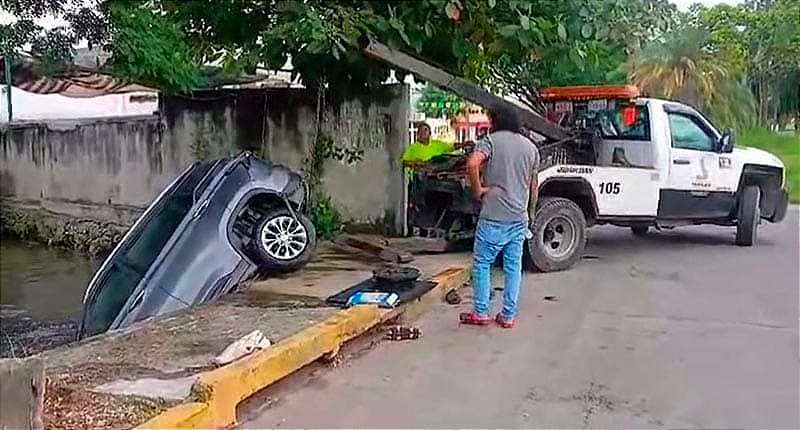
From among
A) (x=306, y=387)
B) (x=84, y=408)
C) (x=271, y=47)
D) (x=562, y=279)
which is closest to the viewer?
(x=84, y=408)

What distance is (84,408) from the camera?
5.14 m

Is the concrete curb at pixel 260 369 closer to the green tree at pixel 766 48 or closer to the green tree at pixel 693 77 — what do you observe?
the green tree at pixel 766 48

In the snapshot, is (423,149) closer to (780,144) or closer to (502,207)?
(780,144)

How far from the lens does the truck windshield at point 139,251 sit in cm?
823

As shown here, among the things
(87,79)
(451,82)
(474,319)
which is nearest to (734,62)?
(451,82)

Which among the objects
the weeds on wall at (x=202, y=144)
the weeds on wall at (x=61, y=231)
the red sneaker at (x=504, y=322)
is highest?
the weeds on wall at (x=202, y=144)

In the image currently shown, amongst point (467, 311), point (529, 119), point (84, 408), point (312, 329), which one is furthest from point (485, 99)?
point (84, 408)

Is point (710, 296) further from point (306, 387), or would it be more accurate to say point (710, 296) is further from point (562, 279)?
point (306, 387)

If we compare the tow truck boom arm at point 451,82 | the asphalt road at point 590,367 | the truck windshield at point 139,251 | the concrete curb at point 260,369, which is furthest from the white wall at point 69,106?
the concrete curb at point 260,369

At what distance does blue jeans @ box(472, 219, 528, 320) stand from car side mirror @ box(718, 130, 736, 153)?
16.4 ft

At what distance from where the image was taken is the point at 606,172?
10.7m

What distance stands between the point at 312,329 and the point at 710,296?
14.2ft

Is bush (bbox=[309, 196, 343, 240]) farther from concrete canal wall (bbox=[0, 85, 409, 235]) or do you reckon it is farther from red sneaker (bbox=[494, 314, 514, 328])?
red sneaker (bbox=[494, 314, 514, 328])

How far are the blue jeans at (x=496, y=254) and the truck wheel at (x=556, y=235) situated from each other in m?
2.53
